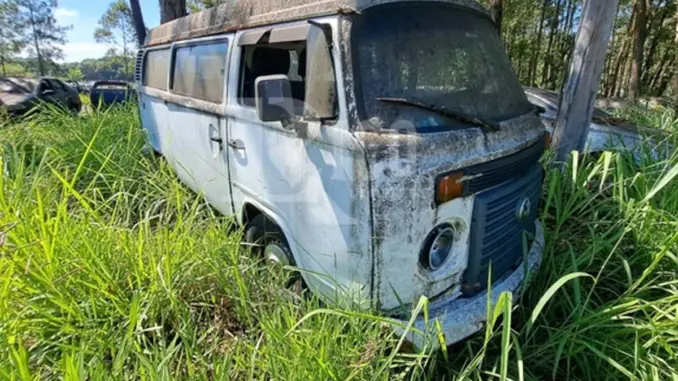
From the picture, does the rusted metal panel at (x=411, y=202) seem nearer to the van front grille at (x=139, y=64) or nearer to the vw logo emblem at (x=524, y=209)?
the vw logo emblem at (x=524, y=209)

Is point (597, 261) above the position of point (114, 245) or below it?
below

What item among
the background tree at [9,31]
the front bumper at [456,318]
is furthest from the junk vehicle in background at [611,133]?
the background tree at [9,31]

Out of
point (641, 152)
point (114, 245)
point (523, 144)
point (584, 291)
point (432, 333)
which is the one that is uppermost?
point (523, 144)

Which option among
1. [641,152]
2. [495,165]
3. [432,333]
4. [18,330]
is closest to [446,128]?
[495,165]

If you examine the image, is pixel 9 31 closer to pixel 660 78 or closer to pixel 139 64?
pixel 139 64

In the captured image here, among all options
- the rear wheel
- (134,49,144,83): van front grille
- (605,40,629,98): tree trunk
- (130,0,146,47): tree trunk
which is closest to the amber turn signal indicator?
the rear wheel

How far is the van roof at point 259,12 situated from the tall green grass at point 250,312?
4.47 feet

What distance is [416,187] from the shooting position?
70.7 inches

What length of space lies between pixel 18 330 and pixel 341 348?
1.53 m

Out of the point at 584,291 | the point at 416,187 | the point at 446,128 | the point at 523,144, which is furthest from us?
the point at 584,291

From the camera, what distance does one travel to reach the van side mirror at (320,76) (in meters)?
1.94

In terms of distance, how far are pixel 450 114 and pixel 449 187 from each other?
39cm

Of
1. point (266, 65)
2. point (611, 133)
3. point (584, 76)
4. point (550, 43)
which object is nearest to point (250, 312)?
point (266, 65)

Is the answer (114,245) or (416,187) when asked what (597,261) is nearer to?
(416,187)
